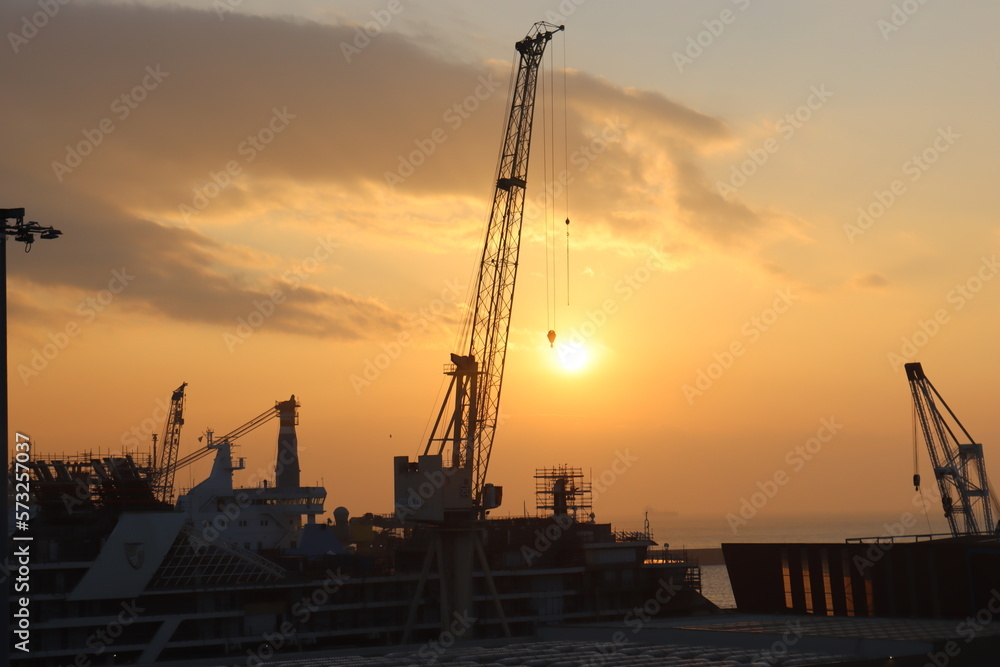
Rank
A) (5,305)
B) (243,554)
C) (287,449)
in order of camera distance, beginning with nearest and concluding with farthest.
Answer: (5,305), (243,554), (287,449)

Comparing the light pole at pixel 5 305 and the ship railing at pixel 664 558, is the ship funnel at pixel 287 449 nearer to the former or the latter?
the ship railing at pixel 664 558

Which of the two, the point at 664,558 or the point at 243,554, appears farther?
Answer: the point at 664,558

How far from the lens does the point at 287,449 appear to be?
366 feet

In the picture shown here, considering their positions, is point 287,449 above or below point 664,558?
above

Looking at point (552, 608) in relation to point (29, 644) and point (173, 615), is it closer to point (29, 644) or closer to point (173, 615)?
point (173, 615)

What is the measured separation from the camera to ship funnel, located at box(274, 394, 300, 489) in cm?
10706

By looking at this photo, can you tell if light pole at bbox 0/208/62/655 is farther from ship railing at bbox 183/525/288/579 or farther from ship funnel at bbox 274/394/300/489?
ship funnel at bbox 274/394/300/489

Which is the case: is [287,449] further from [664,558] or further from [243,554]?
[664,558]

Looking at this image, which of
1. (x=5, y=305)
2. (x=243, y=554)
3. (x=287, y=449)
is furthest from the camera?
(x=287, y=449)

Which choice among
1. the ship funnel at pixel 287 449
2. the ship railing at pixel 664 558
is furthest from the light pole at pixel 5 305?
the ship railing at pixel 664 558

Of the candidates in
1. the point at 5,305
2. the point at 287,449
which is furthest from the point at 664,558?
the point at 5,305

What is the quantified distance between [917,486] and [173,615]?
96483 mm

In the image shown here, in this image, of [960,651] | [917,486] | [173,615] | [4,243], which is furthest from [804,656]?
[917,486]

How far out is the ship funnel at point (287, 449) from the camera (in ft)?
351
